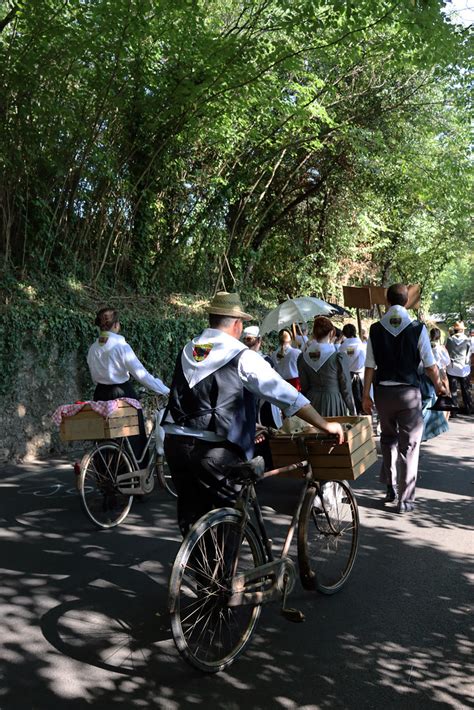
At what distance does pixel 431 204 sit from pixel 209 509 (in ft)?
64.6

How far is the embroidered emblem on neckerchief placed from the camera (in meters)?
3.86

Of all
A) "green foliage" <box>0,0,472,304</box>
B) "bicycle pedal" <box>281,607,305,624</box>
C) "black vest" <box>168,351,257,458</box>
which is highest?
"green foliage" <box>0,0,472,304</box>

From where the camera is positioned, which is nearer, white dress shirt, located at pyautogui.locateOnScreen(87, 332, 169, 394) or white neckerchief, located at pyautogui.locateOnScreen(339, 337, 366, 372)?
white dress shirt, located at pyautogui.locateOnScreen(87, 332, 169, 394)

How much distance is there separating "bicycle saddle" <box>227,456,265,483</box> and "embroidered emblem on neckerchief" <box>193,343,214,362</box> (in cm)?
64

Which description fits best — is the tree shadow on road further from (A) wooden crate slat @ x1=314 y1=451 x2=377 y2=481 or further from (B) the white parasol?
(B) the white parasol

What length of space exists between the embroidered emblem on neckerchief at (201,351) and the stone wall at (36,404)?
655cm

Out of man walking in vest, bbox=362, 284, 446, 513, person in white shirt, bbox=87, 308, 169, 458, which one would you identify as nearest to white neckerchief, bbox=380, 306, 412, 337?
man walking in vest, bbox=362, 284, 446, 513

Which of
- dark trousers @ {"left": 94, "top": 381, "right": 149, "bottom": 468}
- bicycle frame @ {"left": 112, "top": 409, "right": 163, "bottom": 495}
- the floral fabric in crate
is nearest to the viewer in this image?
the floral fabric in crate

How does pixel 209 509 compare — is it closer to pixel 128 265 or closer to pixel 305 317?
pixel 305 317

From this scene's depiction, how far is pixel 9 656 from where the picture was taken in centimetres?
377

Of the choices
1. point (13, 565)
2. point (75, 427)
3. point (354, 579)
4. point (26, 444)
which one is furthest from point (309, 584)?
point (26, 444)

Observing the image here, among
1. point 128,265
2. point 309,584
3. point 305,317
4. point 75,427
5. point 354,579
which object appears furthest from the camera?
point 128,265

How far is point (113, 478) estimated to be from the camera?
21.6ft

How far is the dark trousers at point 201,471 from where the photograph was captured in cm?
380
